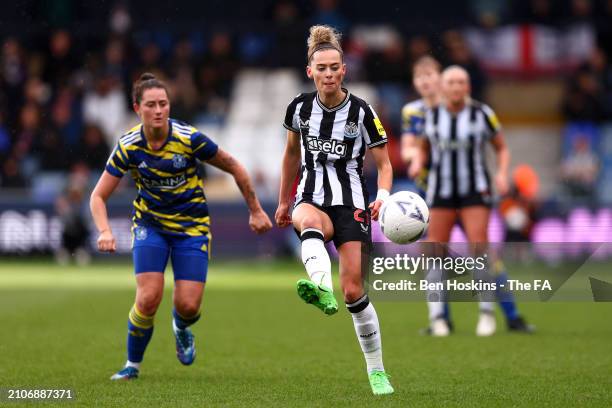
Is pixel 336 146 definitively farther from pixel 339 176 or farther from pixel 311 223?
pixel 311 223

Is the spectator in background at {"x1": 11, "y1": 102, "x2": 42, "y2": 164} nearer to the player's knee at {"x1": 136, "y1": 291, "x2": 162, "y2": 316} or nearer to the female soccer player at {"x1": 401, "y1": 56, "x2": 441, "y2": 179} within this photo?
the female soccer player at {"x1": 401, "y1": 56, "x2": 441, "y2": 179}

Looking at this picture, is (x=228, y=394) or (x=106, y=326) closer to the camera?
(x=228, y=394)

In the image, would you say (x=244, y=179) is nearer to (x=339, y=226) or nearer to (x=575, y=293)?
(x=339, y=226)

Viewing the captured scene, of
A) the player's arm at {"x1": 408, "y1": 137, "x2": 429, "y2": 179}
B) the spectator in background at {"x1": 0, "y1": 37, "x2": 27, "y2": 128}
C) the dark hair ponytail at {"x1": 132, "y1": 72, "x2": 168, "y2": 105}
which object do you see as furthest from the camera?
the spectator in background at {"x1": 0, "y1": 37, "x2": 27, "y2": 128}

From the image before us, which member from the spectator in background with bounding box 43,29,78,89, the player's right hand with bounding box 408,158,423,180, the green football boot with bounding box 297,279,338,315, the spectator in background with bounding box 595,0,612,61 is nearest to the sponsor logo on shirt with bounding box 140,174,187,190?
the green football boot with bounding box 297,279,338,315

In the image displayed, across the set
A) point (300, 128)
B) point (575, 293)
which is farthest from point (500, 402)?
point (575, 293)

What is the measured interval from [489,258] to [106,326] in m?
3.71

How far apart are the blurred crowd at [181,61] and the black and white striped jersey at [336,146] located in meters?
14.0

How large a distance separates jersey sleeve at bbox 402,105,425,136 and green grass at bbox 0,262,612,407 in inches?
74.1

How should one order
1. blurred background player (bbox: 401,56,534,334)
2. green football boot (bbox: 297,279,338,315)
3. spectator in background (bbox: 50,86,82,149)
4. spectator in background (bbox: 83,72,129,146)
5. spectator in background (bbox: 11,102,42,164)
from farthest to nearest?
spectator in background (bbox: 83,72,129,146) < spectator in background (bbox: 50,86,82,149) < spectator in background (bbox: 11,102,42,164) < blurred background player (bbox: 401,56,534,334) < green football boot (bbox: 297,279,338,315)

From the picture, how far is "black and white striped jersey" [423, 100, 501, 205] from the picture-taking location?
33.4 feet

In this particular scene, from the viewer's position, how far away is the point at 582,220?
1819 cm

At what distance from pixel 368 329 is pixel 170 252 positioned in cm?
169

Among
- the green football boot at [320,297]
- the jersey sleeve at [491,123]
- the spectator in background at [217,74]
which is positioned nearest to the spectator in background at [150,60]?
the spectator in background at [217,74]
